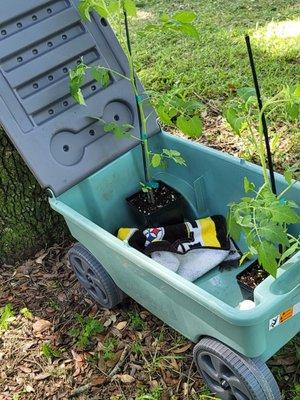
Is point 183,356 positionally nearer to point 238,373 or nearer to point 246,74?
point 238,373

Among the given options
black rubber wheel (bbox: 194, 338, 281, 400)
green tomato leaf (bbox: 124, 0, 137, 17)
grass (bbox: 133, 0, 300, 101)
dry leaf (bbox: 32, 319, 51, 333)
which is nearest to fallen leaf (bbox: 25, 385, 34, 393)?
dry leaf (bbox: 32, 319, 51, 333)

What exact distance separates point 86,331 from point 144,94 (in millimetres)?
897

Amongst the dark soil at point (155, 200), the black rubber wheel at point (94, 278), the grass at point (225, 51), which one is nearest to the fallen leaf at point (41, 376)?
the black rubber wheel at point (94, 278)

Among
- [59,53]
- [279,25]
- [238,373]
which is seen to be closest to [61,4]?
[59,53]

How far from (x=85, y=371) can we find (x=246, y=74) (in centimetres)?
196

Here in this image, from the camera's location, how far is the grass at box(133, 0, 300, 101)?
3121 mm

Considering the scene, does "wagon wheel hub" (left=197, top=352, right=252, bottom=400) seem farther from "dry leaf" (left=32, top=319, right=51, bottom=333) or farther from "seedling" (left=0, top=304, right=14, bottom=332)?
"seedling" (left=0, top=304, right=14, bottom=332)

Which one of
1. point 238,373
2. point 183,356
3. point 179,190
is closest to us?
point 238,373

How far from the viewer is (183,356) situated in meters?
1.88

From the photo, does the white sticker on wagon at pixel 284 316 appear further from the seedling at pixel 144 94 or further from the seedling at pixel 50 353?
the seedling at pixel 50 353

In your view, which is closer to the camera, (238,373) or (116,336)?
(238,373)

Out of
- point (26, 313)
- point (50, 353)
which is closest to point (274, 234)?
point (50, 353)

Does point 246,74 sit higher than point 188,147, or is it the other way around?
point 188,147

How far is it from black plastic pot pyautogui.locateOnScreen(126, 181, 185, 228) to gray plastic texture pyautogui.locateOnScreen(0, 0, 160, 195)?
23 centimetres
